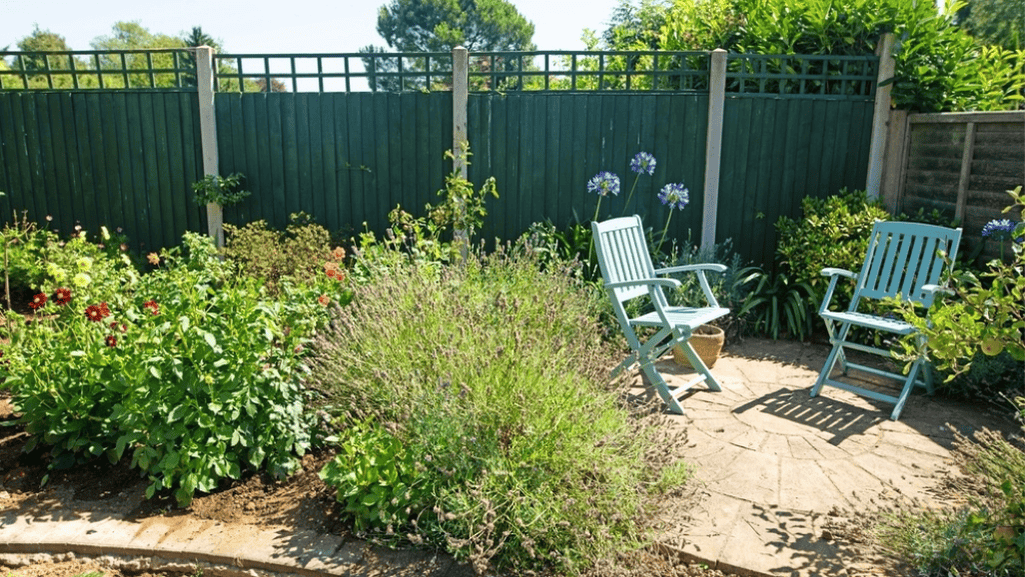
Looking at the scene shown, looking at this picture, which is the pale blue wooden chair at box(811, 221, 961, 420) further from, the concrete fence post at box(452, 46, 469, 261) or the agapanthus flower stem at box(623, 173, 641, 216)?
the concrete fence post at box(452, 46, 469, 261)

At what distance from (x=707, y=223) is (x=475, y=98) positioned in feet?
7.22

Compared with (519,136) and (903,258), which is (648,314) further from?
(519,136)

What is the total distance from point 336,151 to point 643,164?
2575mm

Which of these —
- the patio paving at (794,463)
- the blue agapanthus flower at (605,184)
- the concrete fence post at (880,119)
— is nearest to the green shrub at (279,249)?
the blue agapanthus flower at (605,184)

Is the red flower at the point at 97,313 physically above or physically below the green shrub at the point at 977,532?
above

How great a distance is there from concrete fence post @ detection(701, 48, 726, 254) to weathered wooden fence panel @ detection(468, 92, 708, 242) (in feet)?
0.24

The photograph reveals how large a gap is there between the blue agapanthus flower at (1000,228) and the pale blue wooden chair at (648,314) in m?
1.86

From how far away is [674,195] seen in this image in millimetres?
6273

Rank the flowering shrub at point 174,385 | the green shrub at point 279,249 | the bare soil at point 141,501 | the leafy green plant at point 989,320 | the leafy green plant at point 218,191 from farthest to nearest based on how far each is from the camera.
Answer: the leafy green plant at point 218,191
the green shrub at point 279,249
the flowering shrub at point 174,385
the bare soil at point 141,501
the leafy green plant at point 989,320

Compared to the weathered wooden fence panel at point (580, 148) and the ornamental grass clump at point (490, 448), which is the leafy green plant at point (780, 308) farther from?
the ornamental grass clump at point (490, 448)

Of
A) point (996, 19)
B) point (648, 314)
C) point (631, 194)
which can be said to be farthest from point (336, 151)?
point (996, 19)

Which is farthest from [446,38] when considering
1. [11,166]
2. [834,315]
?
[834,315]

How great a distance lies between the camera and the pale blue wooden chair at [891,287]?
4.52 meters

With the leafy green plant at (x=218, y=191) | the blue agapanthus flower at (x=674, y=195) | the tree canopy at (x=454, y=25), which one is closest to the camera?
the blue agapanthus flower at (x=674, y=195)
